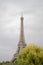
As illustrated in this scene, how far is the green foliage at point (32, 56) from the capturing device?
36.3 meters

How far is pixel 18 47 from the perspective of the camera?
73.3 metres

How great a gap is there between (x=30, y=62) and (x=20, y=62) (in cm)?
150

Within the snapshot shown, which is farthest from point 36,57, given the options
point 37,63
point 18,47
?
point 18,47

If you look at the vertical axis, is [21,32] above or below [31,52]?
below

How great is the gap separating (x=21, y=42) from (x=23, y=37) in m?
1.70

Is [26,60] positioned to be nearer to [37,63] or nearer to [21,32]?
[37,63]

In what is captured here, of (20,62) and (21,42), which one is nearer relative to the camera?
(20,62)

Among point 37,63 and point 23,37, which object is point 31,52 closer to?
point 37,63

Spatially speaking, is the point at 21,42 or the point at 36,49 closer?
the point at 36,49

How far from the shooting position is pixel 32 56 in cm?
3666

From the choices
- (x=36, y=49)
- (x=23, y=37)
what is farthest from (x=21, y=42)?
(x=36, y=49)

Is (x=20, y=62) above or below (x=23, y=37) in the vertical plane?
above

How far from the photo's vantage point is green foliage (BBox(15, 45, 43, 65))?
36.3 meters

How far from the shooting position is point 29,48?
38125 mm
